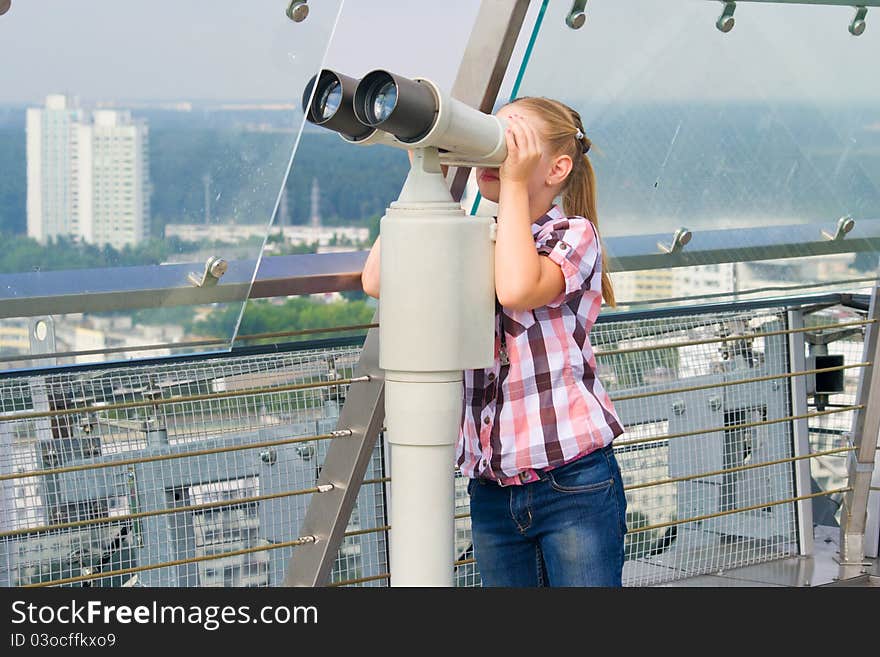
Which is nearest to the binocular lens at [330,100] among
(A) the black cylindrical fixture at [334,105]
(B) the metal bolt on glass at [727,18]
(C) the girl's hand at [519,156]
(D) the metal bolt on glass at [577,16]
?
(A) the black cylindrical fixture at [334,105]

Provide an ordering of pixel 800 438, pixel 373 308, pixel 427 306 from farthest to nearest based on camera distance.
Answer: pixel 800 438
pixel 373 308
pixel 427 306

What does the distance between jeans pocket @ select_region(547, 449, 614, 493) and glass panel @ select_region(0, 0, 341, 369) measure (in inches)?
15.6

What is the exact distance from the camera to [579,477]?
136 centimetres

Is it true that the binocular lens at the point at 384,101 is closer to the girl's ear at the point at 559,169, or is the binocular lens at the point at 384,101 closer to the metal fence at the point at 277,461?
the girl's ear at the point at 559,169

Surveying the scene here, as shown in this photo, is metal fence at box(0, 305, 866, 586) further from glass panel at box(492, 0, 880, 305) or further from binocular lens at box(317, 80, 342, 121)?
binocular lens at box(317, 80, 342, 121)

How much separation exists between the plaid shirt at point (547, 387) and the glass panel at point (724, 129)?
335 mm

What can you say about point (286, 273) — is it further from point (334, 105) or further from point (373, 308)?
point (334, 105)

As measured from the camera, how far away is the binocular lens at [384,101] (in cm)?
121

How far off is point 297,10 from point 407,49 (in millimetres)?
298

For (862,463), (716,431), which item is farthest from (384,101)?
(862,463)

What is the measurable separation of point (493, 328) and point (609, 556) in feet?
0.92

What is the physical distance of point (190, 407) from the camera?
1.83 meters

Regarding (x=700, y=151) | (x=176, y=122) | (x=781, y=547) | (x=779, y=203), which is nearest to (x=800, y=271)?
(x=779, y=203)
